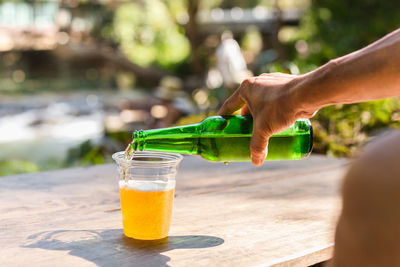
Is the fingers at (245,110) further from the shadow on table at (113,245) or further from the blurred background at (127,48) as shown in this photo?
the blurred background at (127,48)

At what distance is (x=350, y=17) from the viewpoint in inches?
387

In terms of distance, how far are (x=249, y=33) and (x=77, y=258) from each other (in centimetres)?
1991

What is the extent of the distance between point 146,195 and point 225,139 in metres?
0.22

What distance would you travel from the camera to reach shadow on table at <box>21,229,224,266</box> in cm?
100

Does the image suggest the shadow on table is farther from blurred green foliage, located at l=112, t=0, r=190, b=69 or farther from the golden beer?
blurred green foliage, located at l=112, t=0, r=190, b=69

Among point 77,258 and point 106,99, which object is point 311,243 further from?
point 106,99

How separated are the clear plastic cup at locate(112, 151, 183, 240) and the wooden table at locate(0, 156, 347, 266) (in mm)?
29

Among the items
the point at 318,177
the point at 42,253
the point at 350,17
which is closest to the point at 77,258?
the point at 42,253

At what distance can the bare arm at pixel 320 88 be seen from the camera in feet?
3.08

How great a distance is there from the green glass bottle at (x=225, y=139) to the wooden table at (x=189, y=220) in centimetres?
17

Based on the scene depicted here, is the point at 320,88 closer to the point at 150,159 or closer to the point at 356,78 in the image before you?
the point at 356,78

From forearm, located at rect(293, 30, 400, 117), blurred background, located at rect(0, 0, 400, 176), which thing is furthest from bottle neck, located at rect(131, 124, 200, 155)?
blurred background, located at rect(0, 0, 400, 176)

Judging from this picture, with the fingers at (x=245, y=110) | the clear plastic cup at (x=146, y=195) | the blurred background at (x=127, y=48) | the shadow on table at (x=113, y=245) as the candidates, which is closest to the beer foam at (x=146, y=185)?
the clear plastic cup at (x=146, y=195)

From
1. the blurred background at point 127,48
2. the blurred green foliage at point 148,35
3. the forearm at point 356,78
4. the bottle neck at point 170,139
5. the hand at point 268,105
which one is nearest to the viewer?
the forearm at point 356,78
